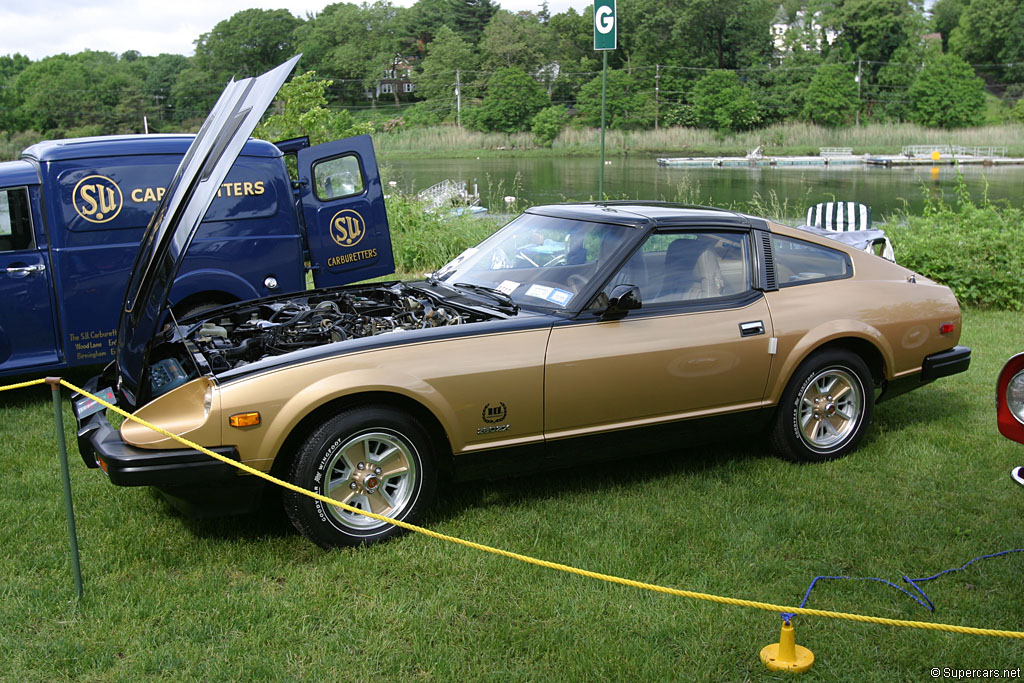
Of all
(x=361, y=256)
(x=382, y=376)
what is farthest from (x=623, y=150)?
(x=382, y=376)

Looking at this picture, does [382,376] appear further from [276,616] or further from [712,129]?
[712,129]

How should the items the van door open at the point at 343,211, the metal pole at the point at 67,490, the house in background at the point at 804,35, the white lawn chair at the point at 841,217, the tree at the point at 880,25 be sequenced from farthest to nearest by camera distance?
the house in background at the point at 804,35 < the tree at the point at 880,25 < the white lawn chair at the point at 841,217 < the van door open at the point at 343,211 < the metal pole at the point at 67,490

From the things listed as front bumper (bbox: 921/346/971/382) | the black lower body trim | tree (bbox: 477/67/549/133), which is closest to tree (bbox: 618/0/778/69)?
tree (bbox: 477/67/549/133)

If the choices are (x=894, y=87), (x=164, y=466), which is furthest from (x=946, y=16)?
(x=164, y=466)

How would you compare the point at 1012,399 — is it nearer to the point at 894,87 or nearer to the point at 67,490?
the point at 67,490

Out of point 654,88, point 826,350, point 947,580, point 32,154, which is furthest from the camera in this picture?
point 654,88

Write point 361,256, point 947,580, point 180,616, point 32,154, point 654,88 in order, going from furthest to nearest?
point 654,88
point 361,256
point 32,154
point 947,580
point 180,616

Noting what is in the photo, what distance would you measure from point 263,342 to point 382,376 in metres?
0.91

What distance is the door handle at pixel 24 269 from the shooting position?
6372 millimetres

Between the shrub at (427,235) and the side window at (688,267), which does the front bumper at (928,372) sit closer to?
the side window at (688,267)

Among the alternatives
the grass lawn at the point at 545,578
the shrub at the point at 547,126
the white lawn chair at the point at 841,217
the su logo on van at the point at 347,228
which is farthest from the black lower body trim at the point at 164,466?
the shrub at the point at 547,126

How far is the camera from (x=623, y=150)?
5978 cm

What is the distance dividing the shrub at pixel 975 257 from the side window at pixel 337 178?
6.79 m

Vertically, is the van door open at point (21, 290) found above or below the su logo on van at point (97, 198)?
below
